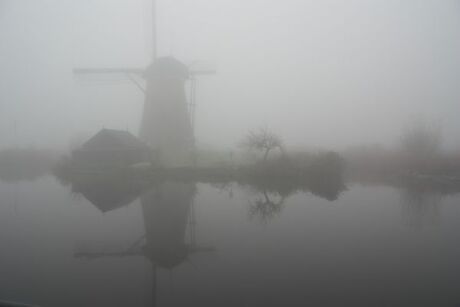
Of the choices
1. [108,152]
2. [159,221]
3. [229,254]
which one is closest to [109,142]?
[108,152]

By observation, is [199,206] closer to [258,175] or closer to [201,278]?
[201,278]

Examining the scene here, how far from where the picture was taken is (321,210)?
1020 cm

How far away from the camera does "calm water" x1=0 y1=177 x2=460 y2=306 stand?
4.39 m

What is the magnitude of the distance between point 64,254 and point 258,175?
48.3 feet

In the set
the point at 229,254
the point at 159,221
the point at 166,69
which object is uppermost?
the point at 166,69

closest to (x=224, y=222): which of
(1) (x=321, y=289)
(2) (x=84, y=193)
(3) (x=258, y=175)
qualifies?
(1) (x=321, y=289)

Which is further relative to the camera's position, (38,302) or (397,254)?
(397,254)

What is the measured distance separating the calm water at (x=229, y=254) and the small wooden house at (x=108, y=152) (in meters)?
10.4

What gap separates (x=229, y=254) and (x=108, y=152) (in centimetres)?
1768

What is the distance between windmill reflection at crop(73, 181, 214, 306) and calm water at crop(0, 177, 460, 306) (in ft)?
0.11

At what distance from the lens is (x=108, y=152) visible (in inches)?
864

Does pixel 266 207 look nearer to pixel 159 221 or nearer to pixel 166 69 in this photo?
pixel 159 221

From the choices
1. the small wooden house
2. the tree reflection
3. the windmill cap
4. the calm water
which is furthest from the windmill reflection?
the windmill cap

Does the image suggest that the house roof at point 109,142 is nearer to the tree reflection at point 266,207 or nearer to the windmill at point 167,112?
the windmill at point 167,112
